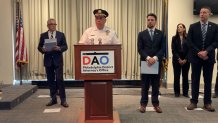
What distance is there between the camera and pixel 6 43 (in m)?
7.44

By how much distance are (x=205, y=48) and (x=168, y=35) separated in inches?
93.0

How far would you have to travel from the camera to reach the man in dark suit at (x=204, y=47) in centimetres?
499

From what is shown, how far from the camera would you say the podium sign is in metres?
4.02

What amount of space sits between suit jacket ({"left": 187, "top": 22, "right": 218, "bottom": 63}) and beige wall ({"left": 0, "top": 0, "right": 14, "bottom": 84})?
163 inches

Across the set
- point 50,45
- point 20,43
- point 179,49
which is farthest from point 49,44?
point 179,49

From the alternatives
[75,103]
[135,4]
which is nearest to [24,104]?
[75,103]

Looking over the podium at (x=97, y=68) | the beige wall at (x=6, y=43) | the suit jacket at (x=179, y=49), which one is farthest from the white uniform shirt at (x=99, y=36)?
the beige wall at (x=6, y=43)

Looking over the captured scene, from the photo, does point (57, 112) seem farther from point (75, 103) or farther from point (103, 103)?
point (103, 103)

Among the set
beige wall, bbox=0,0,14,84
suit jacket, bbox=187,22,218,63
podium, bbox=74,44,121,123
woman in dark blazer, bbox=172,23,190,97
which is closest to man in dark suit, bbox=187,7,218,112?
suit jacket, bbox=187,22,218,63

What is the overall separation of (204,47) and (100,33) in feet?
5.52

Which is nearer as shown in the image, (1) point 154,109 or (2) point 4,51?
(1) point 154,109

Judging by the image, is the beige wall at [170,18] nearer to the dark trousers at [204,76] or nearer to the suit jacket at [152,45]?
the dark trousers at [204,76]

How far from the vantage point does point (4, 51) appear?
7453 millimetres

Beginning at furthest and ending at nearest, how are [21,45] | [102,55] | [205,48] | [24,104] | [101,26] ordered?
[21,45], [24,104], [205,48], [101,26], [102,55]
